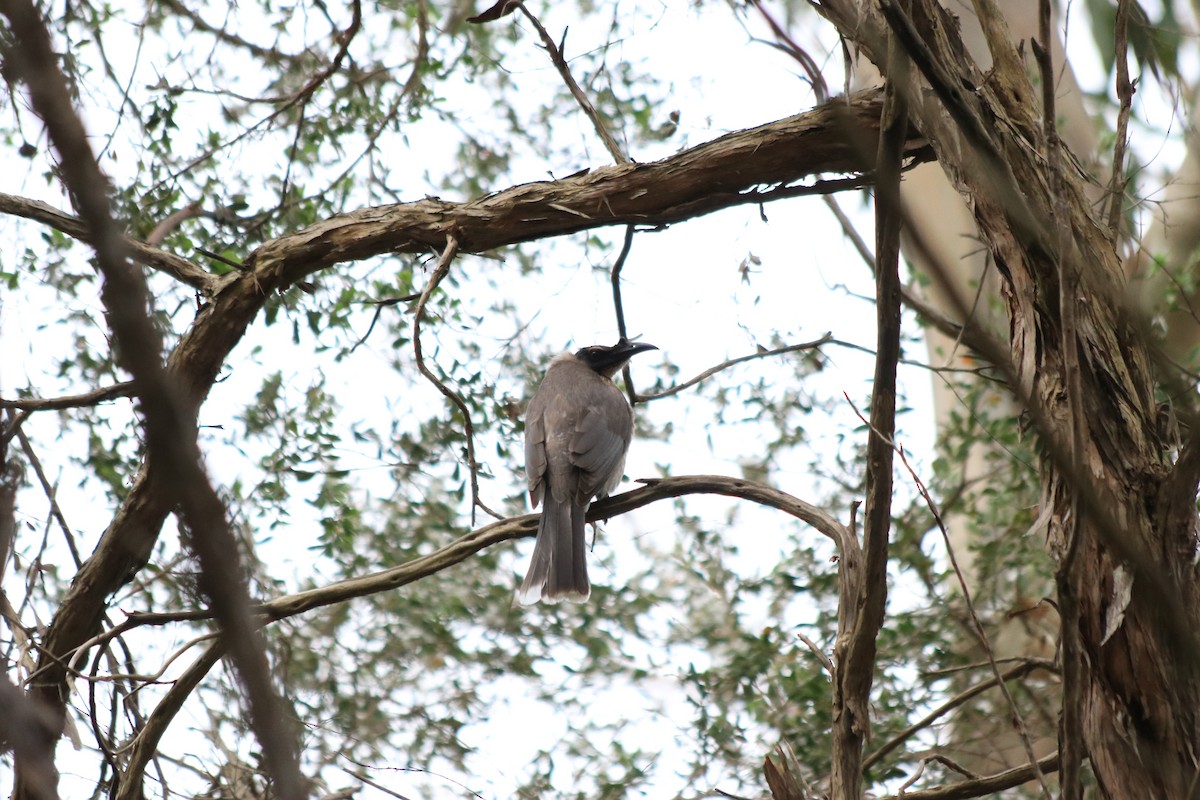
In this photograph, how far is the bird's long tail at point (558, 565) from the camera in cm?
587

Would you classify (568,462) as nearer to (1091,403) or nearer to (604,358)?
(604,358)

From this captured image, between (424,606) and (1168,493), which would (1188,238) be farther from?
(424,606)

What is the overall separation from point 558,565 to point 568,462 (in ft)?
2.14

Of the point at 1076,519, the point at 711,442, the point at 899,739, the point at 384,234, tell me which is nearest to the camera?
the point at 1076,519

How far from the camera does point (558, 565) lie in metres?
5.86

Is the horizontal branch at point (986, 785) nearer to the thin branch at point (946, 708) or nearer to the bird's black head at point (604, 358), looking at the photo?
the thin branch at point (946, 708)

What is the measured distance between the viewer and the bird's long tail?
19.2 feet

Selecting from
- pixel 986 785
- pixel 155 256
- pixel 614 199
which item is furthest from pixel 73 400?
pixel 986 785

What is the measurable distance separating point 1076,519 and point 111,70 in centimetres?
589

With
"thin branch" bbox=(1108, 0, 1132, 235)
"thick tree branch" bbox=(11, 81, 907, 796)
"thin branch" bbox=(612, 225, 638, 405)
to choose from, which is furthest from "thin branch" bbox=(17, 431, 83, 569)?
"thin branch" bbox=(1108, 0, 1132, 235)

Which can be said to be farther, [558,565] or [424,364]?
[558,565]

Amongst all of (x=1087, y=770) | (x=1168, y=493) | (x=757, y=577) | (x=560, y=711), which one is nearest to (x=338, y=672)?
(x=560, y=711)

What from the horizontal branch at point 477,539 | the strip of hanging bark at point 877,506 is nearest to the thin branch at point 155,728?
the horizontal branch at point 477,539

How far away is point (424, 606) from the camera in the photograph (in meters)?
8.10
